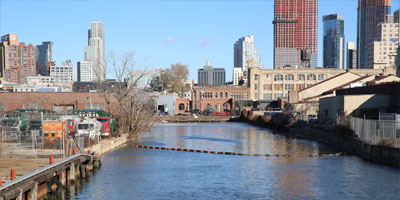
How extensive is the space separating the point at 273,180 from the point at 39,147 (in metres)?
17.6

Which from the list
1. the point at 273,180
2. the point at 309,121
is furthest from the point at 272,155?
→ the point at 309,121

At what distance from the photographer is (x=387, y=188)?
29625 mm

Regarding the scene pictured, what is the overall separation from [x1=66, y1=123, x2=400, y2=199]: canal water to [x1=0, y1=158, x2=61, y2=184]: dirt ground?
251 cm

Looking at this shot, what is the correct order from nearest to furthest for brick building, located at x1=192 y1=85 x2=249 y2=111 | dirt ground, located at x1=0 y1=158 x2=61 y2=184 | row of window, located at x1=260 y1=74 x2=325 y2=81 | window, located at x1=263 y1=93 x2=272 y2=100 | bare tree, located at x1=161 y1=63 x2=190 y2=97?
dirt ground, located at x1=0 y1=158 x2=61 y2=184 < row of window, located at x1=260 y1=74 x2=325 y2=81 < window, located at x1=263 y1=93 x2=272 y2=100 < brick building, located at x1=192 y1=85 x2=249 y2=111 < bare tree, located at x1=161 y1=63 x2=190 y2=97

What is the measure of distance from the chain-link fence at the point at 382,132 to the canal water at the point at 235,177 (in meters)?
1.96

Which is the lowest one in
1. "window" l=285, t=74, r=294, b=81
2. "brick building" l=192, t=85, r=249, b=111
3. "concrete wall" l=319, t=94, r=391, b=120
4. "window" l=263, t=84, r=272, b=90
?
"concrete wall" l=319, t=94, r=391, b=120

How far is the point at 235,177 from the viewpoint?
34.0 metres

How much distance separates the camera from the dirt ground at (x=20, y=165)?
26869 mm

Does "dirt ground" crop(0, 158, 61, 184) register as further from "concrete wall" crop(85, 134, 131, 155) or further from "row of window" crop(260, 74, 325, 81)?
"row of window" crop(260, 74, 325, 81)

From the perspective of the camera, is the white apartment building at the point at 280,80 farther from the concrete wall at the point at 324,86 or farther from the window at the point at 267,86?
the concrete wall at the point at 324,86

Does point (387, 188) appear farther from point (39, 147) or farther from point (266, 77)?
point (266, 77)

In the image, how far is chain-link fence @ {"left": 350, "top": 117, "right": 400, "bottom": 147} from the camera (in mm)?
38916

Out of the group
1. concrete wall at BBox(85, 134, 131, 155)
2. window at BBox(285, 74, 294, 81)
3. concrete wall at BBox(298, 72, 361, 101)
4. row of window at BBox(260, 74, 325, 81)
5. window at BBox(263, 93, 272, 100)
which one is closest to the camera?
concrete wall at BBox(85, 134, 131, 155)

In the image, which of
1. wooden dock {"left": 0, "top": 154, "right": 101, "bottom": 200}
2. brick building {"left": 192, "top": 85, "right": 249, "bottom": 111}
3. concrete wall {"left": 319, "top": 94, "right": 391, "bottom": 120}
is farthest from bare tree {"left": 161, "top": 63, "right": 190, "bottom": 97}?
wooden dock {"left": 0, "top": 154, "right": 101, "bottom": 200}
